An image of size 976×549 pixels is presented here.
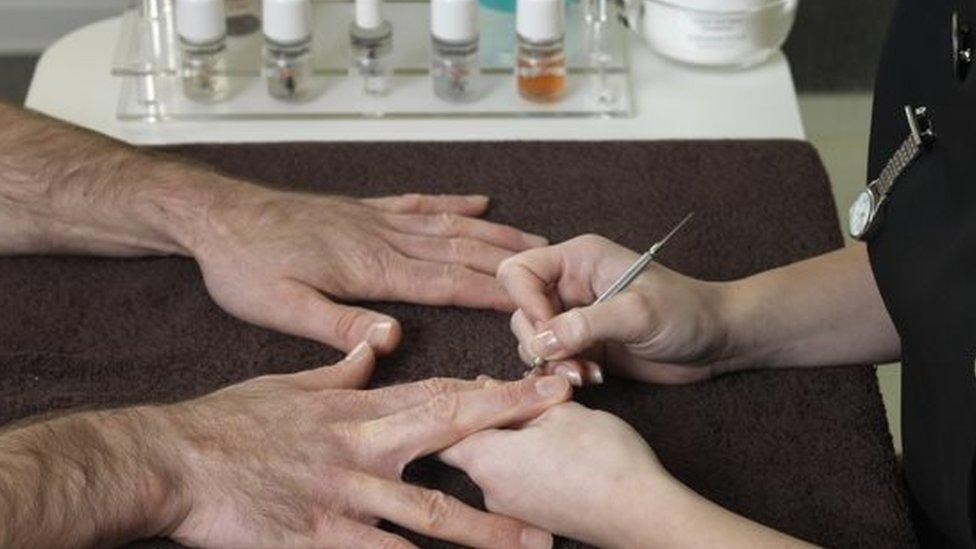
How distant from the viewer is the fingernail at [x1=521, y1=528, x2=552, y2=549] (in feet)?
3.65

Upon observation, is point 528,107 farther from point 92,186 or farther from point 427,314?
point 92,186

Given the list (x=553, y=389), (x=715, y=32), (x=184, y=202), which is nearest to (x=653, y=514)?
(x=553, y=389)

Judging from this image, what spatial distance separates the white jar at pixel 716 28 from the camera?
1526 millimetres

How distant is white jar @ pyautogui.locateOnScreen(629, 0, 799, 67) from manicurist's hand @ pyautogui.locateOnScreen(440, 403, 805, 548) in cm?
51

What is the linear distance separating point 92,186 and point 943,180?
27.4 inches

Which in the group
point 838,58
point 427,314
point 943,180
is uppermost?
point 943,180

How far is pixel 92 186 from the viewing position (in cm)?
138

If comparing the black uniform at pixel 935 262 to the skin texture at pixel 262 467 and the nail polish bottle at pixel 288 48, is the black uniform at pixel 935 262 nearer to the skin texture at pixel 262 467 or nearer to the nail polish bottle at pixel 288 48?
the skin texture at pixel 262 467

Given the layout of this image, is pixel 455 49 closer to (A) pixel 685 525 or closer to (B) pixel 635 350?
(B) pixel 635 350

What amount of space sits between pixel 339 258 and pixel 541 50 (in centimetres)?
31

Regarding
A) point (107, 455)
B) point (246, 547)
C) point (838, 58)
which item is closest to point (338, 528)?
point (246, 547)

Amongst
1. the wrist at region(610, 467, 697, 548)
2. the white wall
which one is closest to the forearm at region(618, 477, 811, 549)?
the wrist at region(610, 467, 697, 548)

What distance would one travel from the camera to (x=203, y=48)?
59.3 inches

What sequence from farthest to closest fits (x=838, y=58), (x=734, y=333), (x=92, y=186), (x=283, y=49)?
(x=838, y=58), (x=283, y=49), (x=92, y=186), (x=734, y=333)
